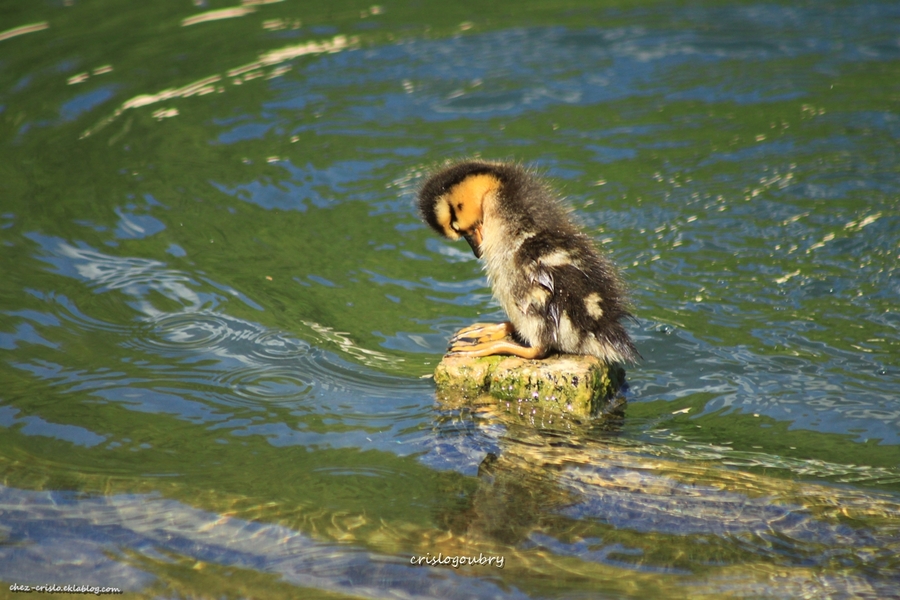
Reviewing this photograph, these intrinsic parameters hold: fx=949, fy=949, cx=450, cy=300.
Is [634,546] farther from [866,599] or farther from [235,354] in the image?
[235,354]

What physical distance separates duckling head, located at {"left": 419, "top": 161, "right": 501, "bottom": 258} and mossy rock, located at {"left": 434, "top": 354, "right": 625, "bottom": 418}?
68cm

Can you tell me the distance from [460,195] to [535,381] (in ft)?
3.57

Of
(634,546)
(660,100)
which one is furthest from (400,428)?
(660,100)

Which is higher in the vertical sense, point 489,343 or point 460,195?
point 460,195

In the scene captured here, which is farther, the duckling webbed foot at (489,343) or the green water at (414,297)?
the duckling webbed foot at (489,343)

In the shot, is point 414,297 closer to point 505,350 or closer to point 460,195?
point 460,195

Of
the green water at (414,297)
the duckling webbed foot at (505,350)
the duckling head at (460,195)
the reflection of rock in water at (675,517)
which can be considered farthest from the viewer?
the duckling head at (460,195)

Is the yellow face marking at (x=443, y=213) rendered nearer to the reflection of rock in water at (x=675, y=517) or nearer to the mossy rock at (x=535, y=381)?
the mossy rock at (x=535, y=381)

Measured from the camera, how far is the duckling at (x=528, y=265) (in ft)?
15.8

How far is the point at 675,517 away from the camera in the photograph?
13.2ft

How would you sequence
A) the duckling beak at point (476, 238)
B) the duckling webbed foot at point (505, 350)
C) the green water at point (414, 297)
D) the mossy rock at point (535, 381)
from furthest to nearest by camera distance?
the duckling beak at point (476, 238), the duckling webbed foot at point (505, 350), the mossy rock at point (535, 381), the green water at point (414, 297)
